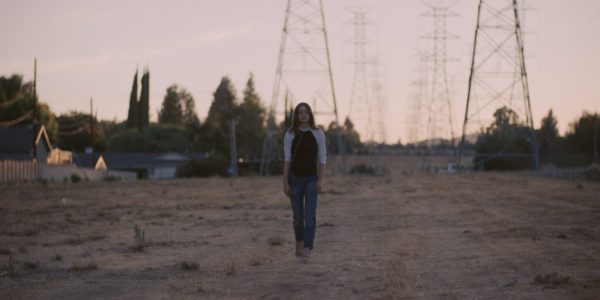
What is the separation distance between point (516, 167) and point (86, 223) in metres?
59.3

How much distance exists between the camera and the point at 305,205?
9641 mm

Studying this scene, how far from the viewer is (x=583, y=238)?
35.3 feet

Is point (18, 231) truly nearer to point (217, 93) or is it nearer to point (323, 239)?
point (323, 239)

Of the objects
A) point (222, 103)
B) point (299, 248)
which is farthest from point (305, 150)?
point (222, 103)

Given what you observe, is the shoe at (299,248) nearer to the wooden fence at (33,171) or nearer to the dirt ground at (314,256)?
the dirt ground at (314,256)

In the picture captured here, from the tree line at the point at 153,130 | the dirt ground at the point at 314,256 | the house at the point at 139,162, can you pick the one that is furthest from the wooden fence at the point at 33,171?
the tree line at the point at 153,130

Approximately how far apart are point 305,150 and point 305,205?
2.05 ft

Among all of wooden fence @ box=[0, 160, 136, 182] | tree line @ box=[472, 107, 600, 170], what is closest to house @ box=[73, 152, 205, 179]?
wooden fence @ box=[0, 160, 136, 182]

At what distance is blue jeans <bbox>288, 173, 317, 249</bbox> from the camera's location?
953cm

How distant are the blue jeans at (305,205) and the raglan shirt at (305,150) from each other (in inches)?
3.6

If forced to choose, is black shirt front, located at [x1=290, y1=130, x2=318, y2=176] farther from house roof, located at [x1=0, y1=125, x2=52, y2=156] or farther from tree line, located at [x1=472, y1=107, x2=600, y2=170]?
house roof, located at [x1=0, y1=125, x2=52, y2=156]

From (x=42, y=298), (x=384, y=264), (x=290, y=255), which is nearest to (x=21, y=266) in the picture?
(x=42, y=298)

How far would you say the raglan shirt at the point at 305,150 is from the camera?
31.4 feet

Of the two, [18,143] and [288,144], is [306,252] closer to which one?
[288,144]
